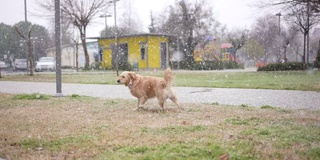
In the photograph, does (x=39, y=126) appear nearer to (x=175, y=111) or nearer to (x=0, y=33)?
(x=175, y=111)

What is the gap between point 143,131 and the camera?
4.69 meters

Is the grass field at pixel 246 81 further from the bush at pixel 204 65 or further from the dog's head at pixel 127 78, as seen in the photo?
the bush at pixel 204 65

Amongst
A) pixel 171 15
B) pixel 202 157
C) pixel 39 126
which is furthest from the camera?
pixel 171 15

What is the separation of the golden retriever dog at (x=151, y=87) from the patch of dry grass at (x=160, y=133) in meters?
0.29

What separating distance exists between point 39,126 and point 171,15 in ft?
135

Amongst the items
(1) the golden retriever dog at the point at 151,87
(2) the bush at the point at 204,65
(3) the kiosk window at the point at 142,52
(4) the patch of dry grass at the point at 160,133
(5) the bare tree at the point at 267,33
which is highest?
(5) the bare tree at the point at 267,33

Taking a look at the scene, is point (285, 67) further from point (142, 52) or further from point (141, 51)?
point (141, 51)

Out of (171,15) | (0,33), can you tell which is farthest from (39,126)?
(0,33)

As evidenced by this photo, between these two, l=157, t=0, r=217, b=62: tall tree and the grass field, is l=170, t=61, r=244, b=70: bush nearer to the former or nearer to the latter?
l=157, t=0, r=217, b=62: tall tree

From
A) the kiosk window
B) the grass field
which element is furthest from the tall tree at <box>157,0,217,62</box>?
the grass field

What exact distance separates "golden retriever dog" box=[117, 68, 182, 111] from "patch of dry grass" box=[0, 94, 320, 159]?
29 cm

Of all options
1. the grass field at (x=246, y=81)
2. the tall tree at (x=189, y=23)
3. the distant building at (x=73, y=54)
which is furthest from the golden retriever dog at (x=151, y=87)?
the distant building at (x=73, y=54)

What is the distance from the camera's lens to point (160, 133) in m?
4.52

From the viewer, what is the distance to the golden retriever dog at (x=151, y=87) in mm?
6492
